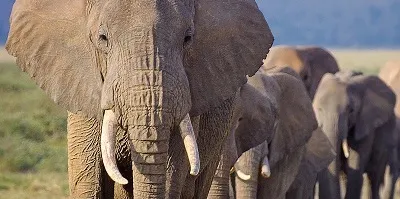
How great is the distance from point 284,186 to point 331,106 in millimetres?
3221

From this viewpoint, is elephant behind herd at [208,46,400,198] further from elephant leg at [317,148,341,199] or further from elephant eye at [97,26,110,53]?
elephant eye at [97,26,110,53]

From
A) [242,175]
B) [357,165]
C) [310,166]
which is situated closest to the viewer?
[242,175]

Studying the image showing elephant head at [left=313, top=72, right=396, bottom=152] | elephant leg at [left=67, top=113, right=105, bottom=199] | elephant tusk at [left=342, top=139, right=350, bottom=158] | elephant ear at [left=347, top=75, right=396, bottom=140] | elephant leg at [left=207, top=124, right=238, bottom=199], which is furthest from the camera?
elephant ear at [left=347, top=75, right=396, bottom=140]

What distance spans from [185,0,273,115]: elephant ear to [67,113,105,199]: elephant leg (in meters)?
0.40

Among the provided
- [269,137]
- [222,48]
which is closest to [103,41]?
[222,48]

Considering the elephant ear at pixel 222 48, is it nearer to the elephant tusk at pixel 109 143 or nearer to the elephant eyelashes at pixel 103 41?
the elephant eyelashes at pixel 103 41

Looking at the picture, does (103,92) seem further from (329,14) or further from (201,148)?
(329,14)

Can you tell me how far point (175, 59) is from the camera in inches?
196

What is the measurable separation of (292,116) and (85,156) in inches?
177

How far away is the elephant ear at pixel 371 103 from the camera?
13523mm

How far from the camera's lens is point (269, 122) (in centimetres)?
819

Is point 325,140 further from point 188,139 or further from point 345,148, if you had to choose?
point 188,139

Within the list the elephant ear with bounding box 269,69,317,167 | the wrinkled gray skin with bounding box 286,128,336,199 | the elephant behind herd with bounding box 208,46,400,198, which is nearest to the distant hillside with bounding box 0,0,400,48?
the elephant behind herd with bounding box 208,46,400,198

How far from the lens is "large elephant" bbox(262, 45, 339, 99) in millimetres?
15008
